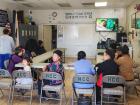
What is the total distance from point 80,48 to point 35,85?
747 centimetres

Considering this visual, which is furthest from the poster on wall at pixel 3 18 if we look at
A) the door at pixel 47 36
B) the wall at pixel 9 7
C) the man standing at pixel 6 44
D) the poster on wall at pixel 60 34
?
the poster on wall at pixel 60 34

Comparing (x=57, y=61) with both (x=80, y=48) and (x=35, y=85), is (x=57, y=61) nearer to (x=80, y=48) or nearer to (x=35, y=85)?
(x=35, y=85)

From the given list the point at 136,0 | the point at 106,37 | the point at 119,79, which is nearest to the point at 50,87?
the point at 119,79

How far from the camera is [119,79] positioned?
143 inches

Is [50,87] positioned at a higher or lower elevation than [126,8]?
lower

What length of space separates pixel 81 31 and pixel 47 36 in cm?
198

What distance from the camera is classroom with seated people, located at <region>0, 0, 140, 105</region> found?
3859mm

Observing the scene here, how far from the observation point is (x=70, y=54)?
469 inches

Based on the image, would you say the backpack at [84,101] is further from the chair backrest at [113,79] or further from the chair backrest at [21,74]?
the chair backrest at [21,74]

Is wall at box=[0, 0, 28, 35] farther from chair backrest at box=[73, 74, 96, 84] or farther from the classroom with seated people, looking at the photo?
chair backrest at box=[73, 74, 96, 84]

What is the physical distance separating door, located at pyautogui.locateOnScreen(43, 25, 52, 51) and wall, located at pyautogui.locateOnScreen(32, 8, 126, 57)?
0.24 m

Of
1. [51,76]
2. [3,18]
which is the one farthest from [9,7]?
[51,76]

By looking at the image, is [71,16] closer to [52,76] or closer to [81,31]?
[81,31]

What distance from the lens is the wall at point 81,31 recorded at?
11.2m
